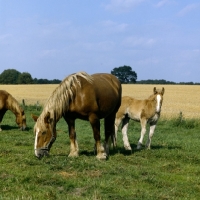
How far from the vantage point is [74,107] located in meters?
8.33

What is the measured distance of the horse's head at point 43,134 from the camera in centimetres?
791

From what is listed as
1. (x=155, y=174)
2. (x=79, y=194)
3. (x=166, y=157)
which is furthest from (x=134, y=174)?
(x=166, y=157)

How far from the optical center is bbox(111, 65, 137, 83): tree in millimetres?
84250

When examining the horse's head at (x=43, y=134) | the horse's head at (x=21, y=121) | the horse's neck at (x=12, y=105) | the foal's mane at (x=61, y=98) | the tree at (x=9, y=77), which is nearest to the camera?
the horse's head at (x=43, y=134)

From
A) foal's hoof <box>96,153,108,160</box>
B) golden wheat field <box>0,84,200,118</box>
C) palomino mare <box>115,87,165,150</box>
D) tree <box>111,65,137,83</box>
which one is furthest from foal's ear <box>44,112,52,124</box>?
tree <box>111,65,137,83</box>

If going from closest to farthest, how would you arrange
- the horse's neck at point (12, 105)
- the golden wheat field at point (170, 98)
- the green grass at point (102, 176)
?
the green grass at point (102, 176) → the horse's neck at point (12, 105) → the golden wheat field at point (170, 98)

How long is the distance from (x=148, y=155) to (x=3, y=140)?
15.2 ft

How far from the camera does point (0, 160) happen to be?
26.1ft

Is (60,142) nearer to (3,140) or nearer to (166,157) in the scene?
(3,140)

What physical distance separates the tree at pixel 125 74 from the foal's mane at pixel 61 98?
75170 mm

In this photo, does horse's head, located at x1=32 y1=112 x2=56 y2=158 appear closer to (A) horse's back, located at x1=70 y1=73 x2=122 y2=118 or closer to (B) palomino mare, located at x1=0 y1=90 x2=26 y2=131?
(A) horse's back, located at x1=70 y1=73 x2=122 y2=118

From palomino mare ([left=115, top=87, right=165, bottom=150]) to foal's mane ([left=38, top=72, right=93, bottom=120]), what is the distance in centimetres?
302

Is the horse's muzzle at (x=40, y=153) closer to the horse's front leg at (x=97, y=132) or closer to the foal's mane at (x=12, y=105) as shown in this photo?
the horse's front leg at (x=97, y=132)

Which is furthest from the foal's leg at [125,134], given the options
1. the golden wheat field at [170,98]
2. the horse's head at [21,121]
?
the golden wheat field at [170,98]
